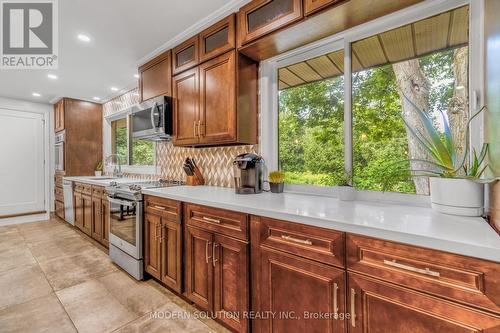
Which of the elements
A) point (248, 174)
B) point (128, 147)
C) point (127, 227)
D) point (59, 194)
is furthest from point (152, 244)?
point (59, 194)

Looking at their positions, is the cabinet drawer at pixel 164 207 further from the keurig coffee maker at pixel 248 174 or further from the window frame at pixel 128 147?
the window frame at pixel 128 147

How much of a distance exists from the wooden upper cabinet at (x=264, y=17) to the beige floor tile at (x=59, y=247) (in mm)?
3363

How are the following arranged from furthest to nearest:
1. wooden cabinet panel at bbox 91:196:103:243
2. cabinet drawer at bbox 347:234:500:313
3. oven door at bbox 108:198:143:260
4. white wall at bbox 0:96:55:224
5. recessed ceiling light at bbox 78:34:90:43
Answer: white wall at bbox 0:96:55:224 < wooden cabinet panel at bbox 91:196:103:243 < recessed ceiling light at bbox 78:34:90:43 < oven door at bbox 108:198:143:260 < cabinet drawer at bbox 347:234:500:313

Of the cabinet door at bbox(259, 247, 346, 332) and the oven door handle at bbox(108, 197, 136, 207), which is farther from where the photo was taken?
the oven door handle at bbox(108, 197, 136, 207)

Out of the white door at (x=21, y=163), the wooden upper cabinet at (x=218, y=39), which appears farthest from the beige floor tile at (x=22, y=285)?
the white door at (x=21, y=163)

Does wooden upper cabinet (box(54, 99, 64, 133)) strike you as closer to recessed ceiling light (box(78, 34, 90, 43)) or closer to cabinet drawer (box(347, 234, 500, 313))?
recessed ceiling light (box(78, 34, 90, 43))

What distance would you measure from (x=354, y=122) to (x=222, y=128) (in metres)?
1.09

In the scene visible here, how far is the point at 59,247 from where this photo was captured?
10.7 feet

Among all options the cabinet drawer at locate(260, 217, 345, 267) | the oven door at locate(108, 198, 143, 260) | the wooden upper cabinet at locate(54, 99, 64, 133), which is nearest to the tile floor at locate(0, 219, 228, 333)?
the oven door at locate(108, 198, 143, 260)

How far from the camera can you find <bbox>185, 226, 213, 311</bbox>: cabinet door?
65.6 inches

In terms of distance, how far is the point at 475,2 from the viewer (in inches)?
49.9

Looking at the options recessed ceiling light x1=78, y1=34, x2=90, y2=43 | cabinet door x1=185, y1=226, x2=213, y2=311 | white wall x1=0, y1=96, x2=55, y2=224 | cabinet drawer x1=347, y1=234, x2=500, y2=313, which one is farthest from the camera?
white wall x1=0, y1=96, x2=55, y2=224

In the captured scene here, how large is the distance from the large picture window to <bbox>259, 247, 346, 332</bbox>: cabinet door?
603mm

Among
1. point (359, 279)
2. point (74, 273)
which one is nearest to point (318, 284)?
point (359, 279)
